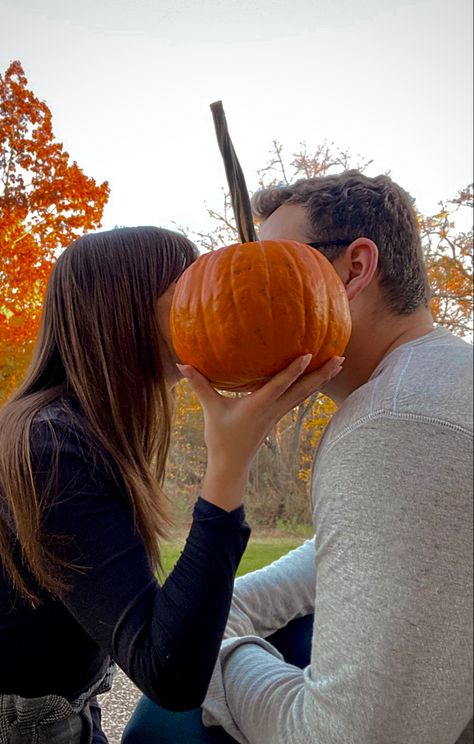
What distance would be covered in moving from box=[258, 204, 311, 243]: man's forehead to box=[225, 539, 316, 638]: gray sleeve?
56 cm

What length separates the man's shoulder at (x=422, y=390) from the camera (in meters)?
0.58

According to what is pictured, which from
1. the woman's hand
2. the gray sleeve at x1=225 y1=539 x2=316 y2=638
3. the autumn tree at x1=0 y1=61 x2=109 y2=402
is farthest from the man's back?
the autumn tree at x1=0 y1=61 x2=109 y2=402

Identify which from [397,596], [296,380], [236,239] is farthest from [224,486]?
[236,239]

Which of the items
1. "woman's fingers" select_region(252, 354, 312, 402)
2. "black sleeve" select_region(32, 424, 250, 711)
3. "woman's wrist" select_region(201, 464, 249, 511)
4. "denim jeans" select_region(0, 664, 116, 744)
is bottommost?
"denim jeans" select_region(0, 664, 116, 744)

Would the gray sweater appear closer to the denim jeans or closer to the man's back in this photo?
the man's back

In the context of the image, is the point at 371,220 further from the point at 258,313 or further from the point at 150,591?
the point at 150,591

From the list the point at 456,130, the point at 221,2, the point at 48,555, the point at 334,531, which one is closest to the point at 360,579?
the point at 334,531

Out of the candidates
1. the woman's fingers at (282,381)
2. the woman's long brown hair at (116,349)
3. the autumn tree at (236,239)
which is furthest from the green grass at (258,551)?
the woman's fingers at (282,381)

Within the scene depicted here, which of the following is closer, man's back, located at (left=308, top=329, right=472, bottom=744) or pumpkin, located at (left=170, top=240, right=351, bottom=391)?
man's back, located at (left=308, top=329, right=472, bottom=744)

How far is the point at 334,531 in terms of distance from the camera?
633 millimetres

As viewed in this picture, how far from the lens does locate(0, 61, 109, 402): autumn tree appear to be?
14.0 feet

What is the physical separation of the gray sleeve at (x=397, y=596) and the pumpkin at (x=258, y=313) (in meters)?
0.13

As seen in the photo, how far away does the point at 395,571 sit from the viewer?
1.86ft

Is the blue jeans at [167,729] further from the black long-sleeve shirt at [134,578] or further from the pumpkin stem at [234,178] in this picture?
the pumpkin stem at [234,178]
